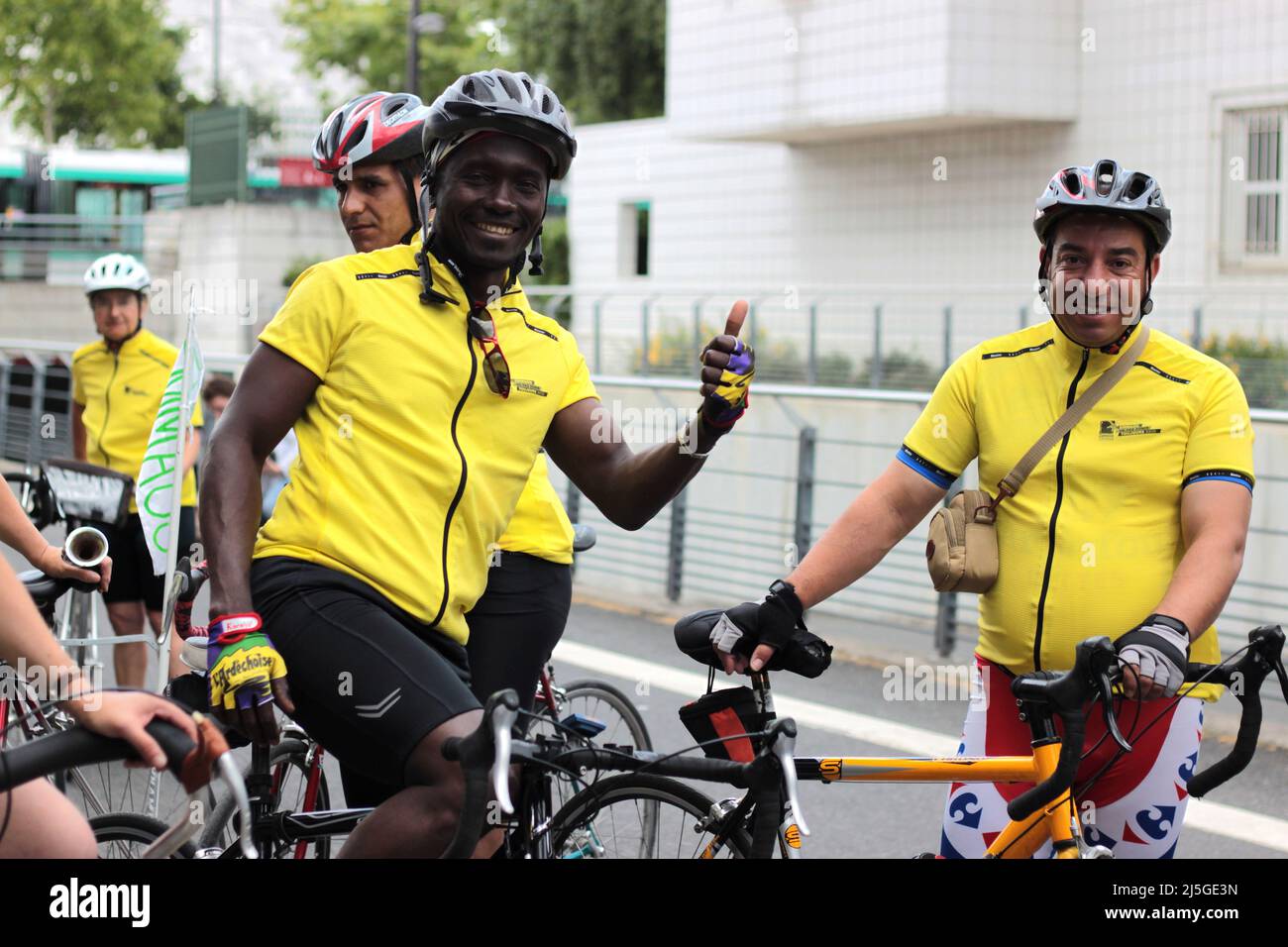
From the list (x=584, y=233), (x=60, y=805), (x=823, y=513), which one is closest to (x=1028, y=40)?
(x=584, y=233)

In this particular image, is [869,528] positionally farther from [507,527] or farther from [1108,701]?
[507,527]

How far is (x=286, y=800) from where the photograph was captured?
4320 mm

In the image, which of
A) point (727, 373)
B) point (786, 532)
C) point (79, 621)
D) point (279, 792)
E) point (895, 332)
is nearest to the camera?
point (727, 373)

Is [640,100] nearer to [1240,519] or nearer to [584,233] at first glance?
[584,233]

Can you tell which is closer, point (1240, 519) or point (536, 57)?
point (1240, 519)

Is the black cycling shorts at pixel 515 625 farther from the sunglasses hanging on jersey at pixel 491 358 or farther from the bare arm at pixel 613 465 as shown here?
the sunglasses hanging on jersey at pixel 491 358

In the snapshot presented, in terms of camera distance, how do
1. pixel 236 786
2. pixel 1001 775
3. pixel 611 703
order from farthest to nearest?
pixel 611 703 → pixel 1001 775 → pixel 236 786

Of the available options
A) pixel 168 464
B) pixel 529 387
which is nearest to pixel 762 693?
pixel 529 387

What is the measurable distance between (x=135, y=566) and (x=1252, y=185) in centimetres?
1584

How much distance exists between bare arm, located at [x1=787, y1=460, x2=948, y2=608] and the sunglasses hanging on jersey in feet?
2.48

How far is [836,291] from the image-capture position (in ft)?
77.2

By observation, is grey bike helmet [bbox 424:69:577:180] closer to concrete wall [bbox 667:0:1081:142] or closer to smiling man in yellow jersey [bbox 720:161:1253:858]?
smiling man in yellow jersey [bbox 720:161:1253:858]
